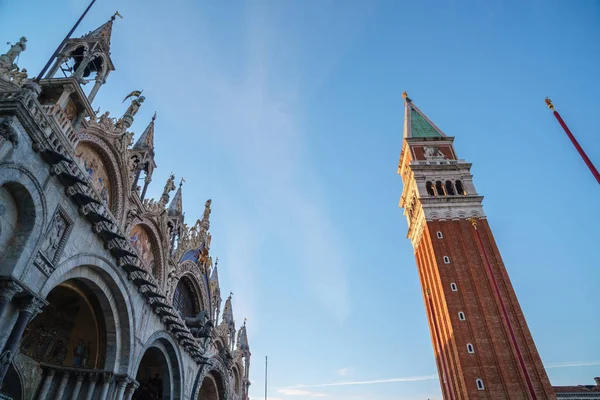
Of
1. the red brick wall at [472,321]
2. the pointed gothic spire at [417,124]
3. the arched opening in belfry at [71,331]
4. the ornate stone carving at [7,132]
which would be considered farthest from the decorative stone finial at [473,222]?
the ornate stone carving at [7,132]

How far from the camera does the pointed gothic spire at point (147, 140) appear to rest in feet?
52.9

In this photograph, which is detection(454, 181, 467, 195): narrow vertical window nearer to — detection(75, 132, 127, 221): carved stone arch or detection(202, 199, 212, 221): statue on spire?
detection(202, 199, 212, 221): statue on spire

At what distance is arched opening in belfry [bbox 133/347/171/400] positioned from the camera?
1656cm

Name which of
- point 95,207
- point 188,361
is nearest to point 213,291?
point 188,361

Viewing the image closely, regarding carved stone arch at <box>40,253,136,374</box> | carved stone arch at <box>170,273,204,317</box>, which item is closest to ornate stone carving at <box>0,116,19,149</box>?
carved stone arch at <box>40,253,136,374</box>

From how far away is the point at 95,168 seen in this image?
12633mm

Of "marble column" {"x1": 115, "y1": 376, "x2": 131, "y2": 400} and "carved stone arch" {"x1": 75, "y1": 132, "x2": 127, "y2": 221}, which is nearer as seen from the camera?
"marble column" {"x1": 115, "y1": 376, "x2": 131, "y2": 400}

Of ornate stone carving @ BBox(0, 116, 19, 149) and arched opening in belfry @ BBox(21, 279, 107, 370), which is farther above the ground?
ornate stone carving @ BBox(0, 116, 19, 149)

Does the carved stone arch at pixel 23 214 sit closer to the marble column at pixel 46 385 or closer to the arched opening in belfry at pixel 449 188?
the marble column at pixel 46 385

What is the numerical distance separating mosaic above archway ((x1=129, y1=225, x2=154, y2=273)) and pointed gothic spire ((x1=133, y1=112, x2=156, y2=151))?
3207mm

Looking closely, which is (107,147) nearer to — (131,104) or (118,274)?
(131,104)

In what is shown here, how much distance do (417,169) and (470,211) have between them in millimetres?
6727

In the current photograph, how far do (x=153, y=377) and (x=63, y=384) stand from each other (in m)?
5.69

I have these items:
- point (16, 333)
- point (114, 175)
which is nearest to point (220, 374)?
point (114, 175)
